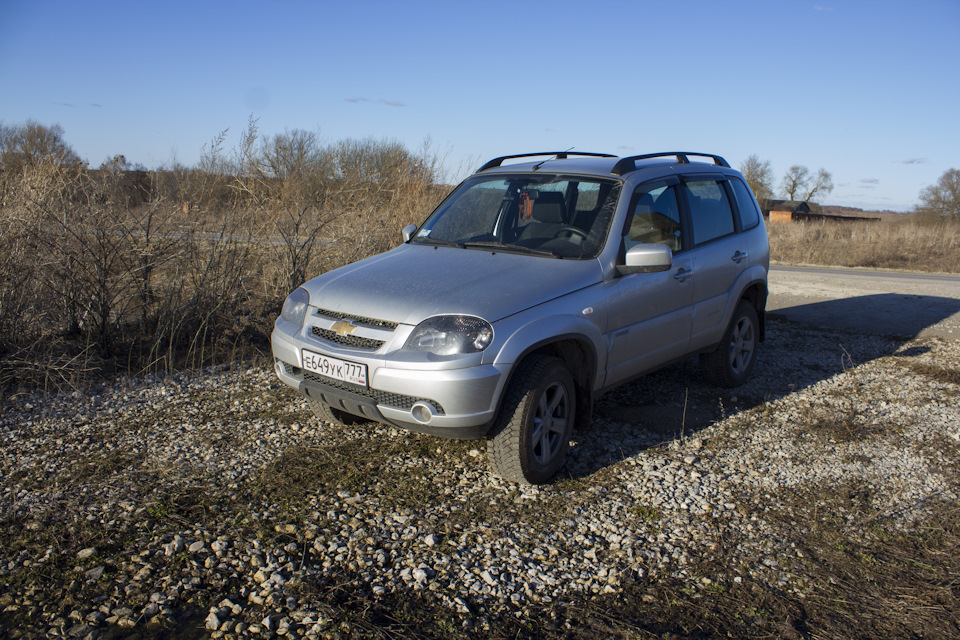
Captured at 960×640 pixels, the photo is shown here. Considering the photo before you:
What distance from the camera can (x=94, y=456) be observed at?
4.03 meters

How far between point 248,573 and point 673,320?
3289mm

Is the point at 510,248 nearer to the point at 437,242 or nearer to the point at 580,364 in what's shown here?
the point at 437,242

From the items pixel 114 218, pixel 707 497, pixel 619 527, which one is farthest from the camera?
pixel 114 218

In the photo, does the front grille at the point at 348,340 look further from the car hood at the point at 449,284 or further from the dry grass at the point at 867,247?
the dry grass at the point at 867,247

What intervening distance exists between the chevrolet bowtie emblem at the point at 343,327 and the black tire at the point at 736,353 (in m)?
3.38

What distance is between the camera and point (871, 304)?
35.7 ft

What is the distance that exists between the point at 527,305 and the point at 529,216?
124 centimetres

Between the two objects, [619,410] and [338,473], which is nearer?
[338,473]

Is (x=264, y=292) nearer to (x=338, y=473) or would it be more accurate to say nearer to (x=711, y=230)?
(x=338, y=473)

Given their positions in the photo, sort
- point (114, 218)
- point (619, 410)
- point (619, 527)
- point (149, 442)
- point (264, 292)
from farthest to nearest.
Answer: point (264, 292)
point (114, 218)
point (619, 410)
point (149, 442)
point (619, 527)

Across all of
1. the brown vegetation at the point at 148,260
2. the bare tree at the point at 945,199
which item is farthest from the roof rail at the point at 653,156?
the bare tree at the point at 945,199

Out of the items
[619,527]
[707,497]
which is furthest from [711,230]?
[619,527]

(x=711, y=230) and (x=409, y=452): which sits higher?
(x=711, y=230)

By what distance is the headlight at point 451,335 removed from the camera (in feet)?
11.2
